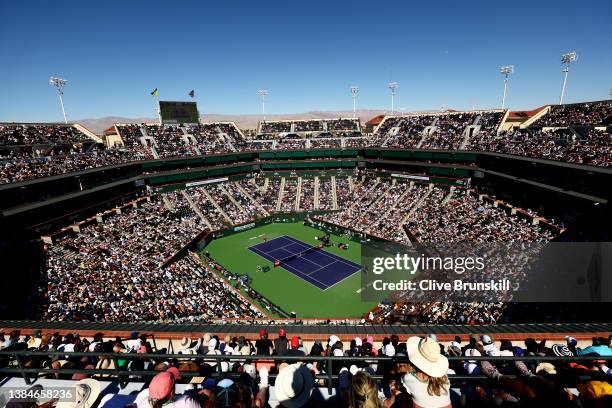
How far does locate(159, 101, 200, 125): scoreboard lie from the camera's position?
2317 inches

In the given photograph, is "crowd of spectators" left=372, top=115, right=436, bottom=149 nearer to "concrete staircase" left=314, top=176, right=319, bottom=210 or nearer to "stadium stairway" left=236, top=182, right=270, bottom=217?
"concrete staircase" left=314, top=176, right=319, bottom=210

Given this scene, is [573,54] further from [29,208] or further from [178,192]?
[29,208]

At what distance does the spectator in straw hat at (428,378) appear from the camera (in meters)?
3.88

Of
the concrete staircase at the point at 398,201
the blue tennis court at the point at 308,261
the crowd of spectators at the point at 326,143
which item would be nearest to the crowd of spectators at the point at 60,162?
the blue tennis court at the point at 308,261

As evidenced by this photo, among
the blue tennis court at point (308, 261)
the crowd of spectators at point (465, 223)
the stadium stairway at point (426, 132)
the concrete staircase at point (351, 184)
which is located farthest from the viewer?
the concrete staircase at point (351, 184)

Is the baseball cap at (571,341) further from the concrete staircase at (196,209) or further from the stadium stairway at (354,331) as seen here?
the concrete staircase at (196,209)

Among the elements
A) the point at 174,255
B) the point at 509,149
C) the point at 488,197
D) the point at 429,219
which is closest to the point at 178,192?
the point at 174,255

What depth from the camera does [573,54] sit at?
51531mm

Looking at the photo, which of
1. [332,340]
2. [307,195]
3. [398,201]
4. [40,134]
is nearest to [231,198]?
[307,195]

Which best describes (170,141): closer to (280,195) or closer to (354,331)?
(280,195)

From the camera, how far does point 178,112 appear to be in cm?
6047

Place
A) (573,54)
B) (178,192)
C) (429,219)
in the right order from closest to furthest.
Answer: (429,219)
(178,192)
(573,54)

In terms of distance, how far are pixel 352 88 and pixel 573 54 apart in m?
41.9

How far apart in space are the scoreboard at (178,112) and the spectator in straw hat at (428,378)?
64739 millimetres
